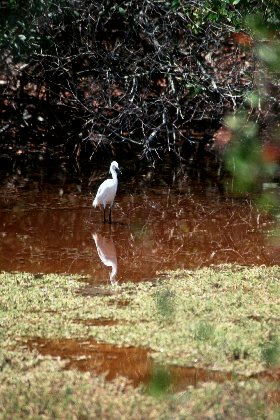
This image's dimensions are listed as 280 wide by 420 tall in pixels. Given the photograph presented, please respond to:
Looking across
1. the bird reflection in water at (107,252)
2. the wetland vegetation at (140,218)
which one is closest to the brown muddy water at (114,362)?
the wetland vegetation at (140,218)

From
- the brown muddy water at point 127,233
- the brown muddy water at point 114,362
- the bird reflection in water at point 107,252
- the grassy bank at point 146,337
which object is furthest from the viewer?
the brown muddy water at point 127,233

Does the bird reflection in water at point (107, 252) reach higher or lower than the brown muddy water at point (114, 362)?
higher

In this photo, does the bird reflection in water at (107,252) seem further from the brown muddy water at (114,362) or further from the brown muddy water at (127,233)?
the brown muddy water at (114,362)

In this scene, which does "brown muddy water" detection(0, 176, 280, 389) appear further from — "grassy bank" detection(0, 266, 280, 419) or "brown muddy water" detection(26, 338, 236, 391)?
"grassy bank" detection(0, 266, 280, 419)

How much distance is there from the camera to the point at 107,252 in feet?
27.7

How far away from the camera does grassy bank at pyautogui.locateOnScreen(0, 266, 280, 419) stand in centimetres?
475

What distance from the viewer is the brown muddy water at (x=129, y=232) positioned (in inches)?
315

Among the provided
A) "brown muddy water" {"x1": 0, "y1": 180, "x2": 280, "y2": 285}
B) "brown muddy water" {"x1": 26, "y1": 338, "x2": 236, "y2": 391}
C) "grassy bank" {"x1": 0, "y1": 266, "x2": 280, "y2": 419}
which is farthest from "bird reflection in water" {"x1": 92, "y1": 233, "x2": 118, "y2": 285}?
"brown muddy water" {"x1": 26, "y1": 338, "x2": 236, "y2": 391}

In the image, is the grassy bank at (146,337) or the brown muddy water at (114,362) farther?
the brown muddy water at (114,362)

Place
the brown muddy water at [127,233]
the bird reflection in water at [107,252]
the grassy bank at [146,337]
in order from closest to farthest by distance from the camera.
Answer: the grassy bank at [146,337] < the bird reflection in water at [107,252] < the brown muddy water at [127,233]

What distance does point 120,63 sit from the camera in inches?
502

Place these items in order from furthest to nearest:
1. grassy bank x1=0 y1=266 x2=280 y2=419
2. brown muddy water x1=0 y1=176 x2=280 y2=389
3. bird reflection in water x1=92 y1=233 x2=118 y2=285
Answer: brown muddy water x1=0 y1=176 x2=280 y2=389
bird reflection in water x1=92 y1=233 x2=118 y2=285
grassy bank x1=0 y1=266 x2=280 y2=419

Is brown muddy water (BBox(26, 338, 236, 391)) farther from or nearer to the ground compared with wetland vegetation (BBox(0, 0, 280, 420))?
nearer to the ground

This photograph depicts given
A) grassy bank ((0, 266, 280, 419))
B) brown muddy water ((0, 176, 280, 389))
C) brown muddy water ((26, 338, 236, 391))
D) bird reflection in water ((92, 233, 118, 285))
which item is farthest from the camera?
brown muddy water ((0, 176, 280, 389))
